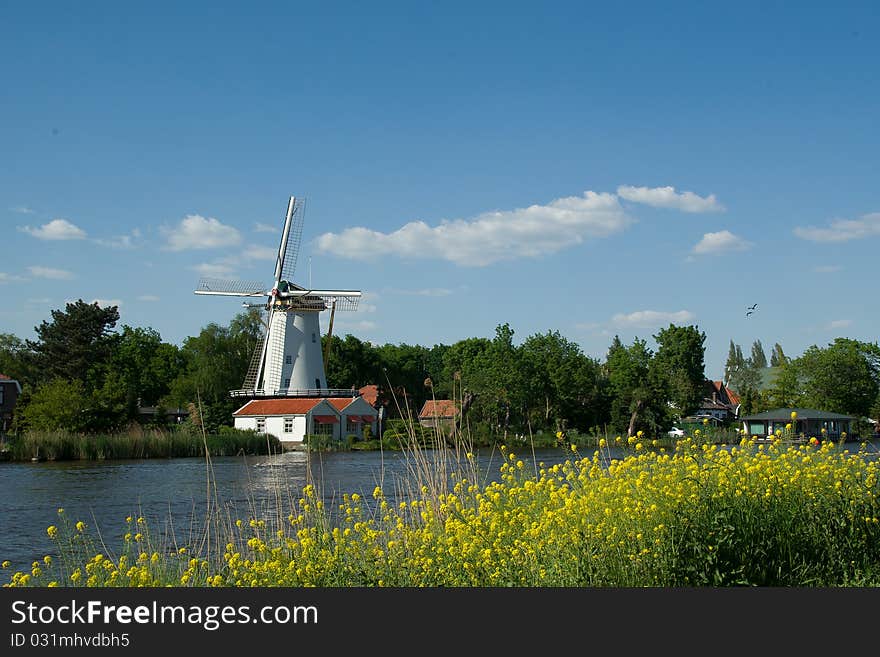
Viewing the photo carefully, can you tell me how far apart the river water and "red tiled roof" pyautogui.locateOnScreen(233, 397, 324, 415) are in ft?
53.2

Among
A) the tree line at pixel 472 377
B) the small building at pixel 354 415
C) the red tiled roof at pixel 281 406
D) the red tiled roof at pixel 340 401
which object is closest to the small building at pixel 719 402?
the tree line at pixel 472 377

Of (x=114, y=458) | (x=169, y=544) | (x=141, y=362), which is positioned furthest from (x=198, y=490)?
(x=141, y=362)

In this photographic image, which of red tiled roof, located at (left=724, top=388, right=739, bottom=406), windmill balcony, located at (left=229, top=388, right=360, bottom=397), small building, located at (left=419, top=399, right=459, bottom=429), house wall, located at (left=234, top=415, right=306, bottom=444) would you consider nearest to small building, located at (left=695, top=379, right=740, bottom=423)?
red tiled roof, located at (left=724, top=388, right=739, bottom=406)

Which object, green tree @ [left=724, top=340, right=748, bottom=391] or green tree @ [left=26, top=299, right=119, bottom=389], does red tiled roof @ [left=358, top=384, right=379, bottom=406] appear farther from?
green tree @ [left=724, top=340, right=748, bottom=391]

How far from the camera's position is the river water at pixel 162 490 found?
47.8 ft

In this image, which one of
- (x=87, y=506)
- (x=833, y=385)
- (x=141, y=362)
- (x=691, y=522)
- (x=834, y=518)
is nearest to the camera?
(x=691, y=522)

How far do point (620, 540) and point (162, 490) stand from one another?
2124 centimetres

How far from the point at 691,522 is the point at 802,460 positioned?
2.60 m

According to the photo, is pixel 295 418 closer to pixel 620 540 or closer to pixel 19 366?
pixel 19 366

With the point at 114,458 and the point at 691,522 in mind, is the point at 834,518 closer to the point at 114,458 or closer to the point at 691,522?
the point at 691,522

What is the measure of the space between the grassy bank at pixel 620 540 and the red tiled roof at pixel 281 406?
48.1 meters

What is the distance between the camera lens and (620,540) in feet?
24.5

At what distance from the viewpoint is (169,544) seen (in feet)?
46.2

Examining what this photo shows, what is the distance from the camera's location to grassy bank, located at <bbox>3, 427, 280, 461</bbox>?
41.2 meters
